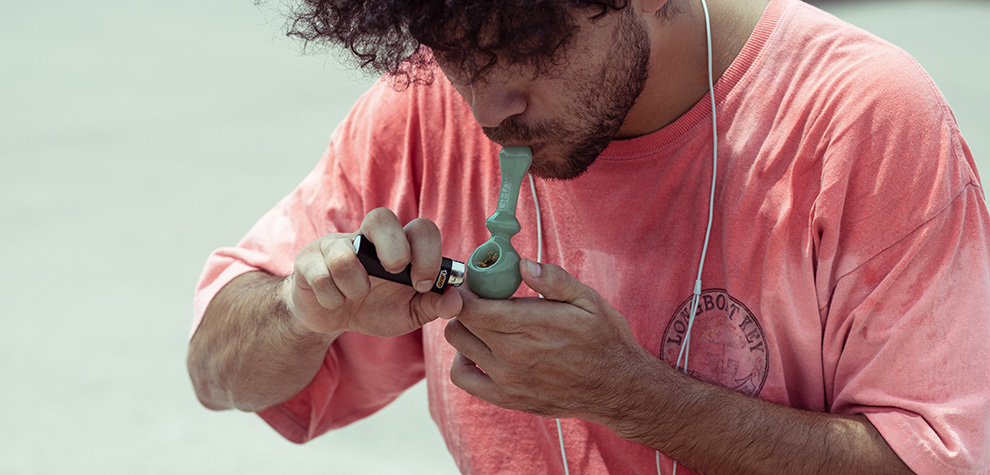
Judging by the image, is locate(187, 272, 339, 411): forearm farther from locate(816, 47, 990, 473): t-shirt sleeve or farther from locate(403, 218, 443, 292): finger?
locate(816, 47, 990, 473): t-shirt sleeve

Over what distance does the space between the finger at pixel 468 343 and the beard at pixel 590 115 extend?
0.20 metres

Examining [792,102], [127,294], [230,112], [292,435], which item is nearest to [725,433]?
[792,102]

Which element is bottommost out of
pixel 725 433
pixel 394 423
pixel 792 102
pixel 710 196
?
pixel 394 423

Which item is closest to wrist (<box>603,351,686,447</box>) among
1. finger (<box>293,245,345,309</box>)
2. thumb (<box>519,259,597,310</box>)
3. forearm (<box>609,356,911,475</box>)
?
forearm (<box>609,356,911,475</box>)

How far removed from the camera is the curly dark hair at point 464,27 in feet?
2.95

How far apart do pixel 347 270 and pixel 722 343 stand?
0.46m

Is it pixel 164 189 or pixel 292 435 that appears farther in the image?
pixel 164 189

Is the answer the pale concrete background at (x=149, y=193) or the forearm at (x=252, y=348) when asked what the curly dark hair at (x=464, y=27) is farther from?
the forearm at (x=252, y=348)

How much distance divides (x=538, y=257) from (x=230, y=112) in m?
3.11

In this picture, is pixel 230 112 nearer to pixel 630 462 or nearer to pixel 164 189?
pixel 164 189

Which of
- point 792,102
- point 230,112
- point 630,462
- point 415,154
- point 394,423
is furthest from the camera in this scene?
point 230,112

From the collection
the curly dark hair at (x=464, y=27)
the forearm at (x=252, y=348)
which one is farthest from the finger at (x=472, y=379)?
the curly dark hair at (x=464, y=27)

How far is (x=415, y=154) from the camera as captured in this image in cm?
131

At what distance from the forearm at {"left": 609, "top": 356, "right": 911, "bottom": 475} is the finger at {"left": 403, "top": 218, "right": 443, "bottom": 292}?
0.26 meters
